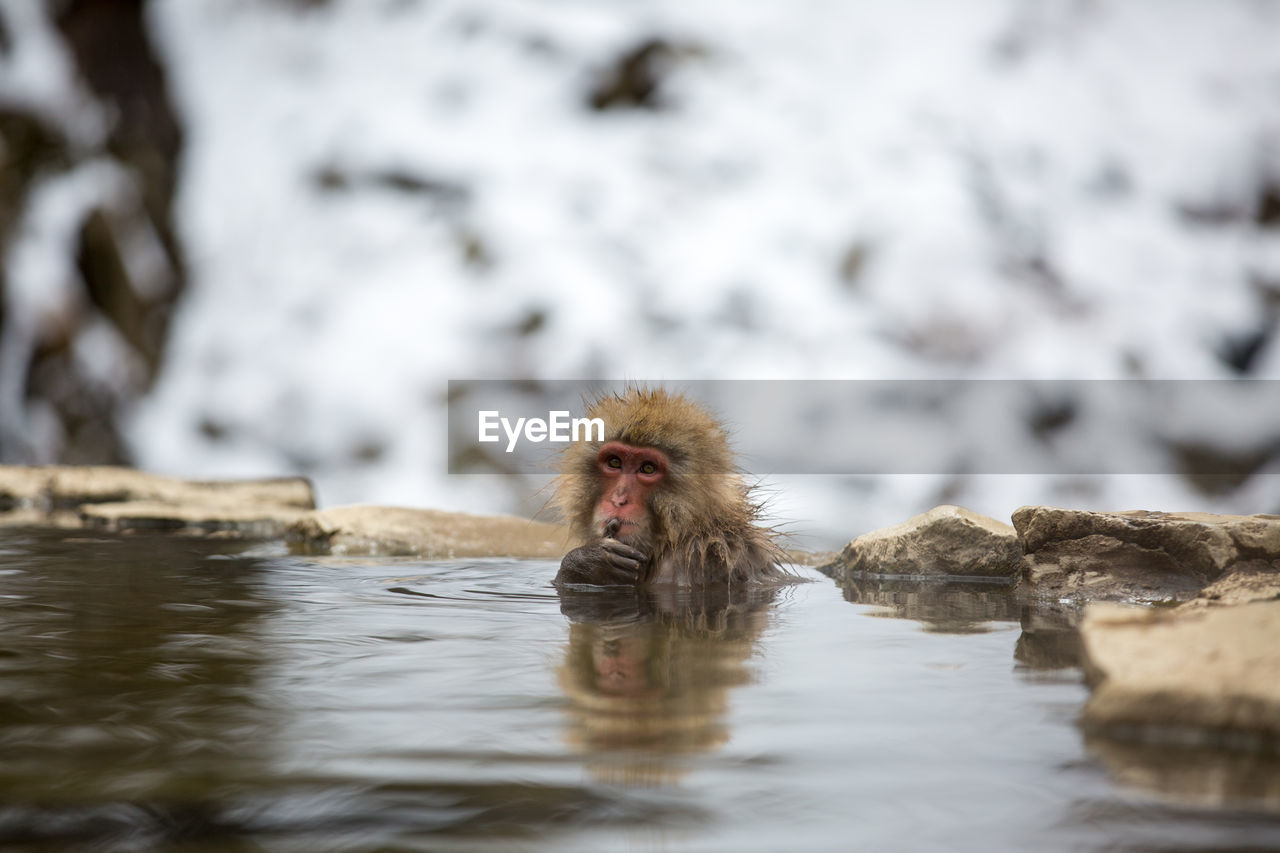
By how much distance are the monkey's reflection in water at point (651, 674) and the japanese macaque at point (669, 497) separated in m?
0.29

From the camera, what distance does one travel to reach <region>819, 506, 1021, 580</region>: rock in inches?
151

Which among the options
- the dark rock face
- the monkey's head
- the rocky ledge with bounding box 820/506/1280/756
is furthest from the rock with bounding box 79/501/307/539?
the dark rock face

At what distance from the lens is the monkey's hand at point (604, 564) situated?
350 cm

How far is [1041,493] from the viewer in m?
6.48

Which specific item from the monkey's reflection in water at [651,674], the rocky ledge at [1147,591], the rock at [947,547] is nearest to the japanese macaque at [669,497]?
the monkey's reflection in water at [651,674]

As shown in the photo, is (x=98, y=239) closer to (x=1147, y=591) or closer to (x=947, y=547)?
(x=947, y=547)

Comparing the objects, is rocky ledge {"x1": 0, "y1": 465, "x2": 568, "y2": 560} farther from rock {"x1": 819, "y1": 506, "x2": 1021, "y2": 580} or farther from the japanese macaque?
rock {"x1": 819, "y1": 506, "x2": 1021, "y2": 580}

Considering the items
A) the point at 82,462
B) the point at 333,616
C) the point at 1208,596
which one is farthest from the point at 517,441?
the point at 1208,596

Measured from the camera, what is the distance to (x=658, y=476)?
3764mm

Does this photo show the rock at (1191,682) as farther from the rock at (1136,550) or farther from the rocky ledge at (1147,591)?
the rock at (1136,550)

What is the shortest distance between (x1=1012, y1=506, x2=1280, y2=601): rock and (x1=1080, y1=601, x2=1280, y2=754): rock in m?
1.68

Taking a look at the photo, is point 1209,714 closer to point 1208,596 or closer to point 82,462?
point 1208,596

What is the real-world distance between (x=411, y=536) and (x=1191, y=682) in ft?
12.3

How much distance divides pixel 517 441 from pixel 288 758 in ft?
21.1
